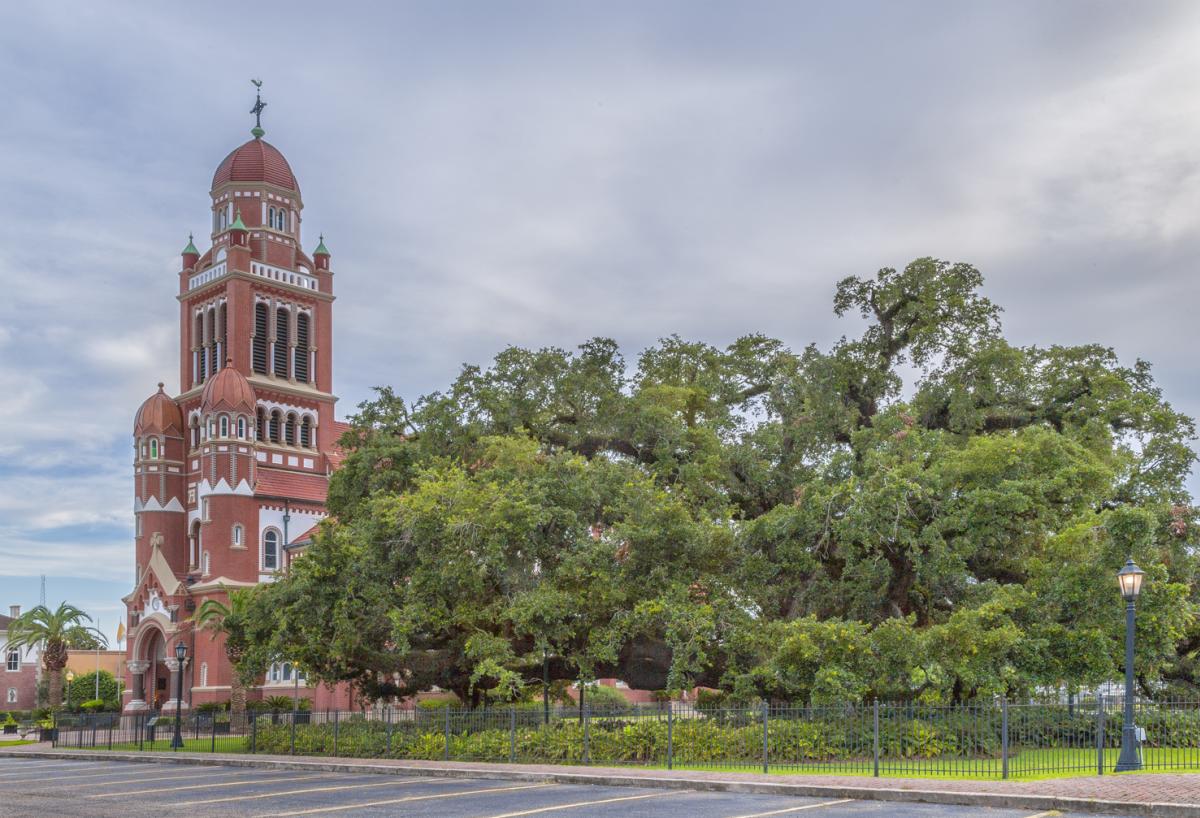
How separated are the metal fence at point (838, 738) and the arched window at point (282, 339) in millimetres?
44064

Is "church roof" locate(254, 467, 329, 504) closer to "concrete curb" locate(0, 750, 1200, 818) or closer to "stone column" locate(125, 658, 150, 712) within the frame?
"stone column" locate(125, 658, 150, 712)

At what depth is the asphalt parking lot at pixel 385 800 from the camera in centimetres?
1638

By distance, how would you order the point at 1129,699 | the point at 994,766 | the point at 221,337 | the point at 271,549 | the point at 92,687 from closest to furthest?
the point at 1129,699 < the point at 994,766 < the point at 271,549 < the point at 221,337 < the point at 92,687

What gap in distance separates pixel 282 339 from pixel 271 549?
1275 centimetres

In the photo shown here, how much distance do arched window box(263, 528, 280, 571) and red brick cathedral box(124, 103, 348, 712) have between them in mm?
66

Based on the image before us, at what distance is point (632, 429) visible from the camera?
1347 inches

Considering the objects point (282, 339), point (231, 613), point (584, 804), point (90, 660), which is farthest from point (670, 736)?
point (90, 660)

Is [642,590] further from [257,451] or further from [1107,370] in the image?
[257,451]

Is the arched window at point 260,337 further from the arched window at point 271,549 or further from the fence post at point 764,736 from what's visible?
the fence post at point 764,736

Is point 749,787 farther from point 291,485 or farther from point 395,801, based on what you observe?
point 291,485

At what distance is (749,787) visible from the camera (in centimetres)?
1948

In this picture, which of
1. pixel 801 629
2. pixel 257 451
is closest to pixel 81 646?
pixel 257 451

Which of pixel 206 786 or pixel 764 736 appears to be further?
pixel 206 786

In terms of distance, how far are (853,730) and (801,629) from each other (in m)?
2.39
